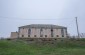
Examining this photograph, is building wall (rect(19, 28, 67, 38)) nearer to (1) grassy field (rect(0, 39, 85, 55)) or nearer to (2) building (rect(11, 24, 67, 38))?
(2) building (rect(11, 24, 67, 38))

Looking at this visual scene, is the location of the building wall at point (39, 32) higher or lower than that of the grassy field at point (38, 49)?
higher

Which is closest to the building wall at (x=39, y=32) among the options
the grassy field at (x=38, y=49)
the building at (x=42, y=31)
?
the building at (x=42, y=31)

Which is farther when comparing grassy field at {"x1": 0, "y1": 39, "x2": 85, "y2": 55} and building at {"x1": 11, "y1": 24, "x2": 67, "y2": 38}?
building at {"x1": 11, "y1": 24, "x2": 67, "y2": 38}

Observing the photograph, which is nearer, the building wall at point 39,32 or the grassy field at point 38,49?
the grassy field at point 38,49

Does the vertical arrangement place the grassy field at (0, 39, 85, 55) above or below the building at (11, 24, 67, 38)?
below

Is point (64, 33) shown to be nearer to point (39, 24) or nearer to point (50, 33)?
point (50, 33)

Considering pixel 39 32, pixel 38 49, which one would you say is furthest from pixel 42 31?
pixel 38 49

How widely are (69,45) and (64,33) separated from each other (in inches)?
1090

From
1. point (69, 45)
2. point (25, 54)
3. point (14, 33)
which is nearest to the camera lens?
point (25, 54)

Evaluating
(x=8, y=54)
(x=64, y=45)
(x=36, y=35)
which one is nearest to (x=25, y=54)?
(x=8, y=54)

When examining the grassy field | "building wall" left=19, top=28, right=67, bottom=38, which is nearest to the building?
"building wall" left=19, top=28, right=67, bottom=38

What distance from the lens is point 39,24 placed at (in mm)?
59594

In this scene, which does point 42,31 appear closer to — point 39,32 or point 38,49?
point 39,32

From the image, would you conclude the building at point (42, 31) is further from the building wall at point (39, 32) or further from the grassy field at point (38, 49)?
the grassy field at point (38, 49)
